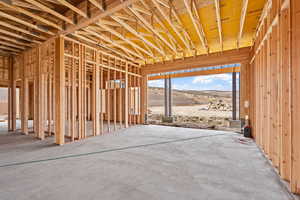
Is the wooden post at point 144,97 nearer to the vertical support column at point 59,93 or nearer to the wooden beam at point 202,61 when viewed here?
the wooden beam at point 202,61

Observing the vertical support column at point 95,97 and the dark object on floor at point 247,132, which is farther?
the vertical support column at point 95,97

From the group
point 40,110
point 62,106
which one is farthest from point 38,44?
point 62,106

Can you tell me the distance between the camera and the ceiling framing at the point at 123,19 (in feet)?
10.7

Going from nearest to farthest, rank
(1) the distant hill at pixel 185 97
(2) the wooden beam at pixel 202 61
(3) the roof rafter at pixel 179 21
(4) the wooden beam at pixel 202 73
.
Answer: (3) the roof rafter at pixel 179 21, (2) the wooden beam at pixel 202 61, (4) the wooden beam at pixel 202 73, (1) the distant hill at pixel 185 97

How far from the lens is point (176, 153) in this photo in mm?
3475

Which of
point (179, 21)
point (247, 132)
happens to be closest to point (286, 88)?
point (179, 21)

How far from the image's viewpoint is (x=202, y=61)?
6.69m

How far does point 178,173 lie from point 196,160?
0.79 m

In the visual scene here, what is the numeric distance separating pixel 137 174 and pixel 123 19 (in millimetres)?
4240

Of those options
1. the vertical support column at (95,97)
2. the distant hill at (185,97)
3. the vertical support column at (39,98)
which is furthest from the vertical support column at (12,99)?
the distant hill at (185,97)

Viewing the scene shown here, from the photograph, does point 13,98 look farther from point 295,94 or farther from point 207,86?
point 207,86

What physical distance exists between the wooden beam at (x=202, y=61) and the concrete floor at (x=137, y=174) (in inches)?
155

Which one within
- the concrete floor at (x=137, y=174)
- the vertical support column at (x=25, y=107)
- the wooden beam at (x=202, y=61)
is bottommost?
the concrete floor at (x=137, y=174)

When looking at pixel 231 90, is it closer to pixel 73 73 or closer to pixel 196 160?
pixel 196 160
